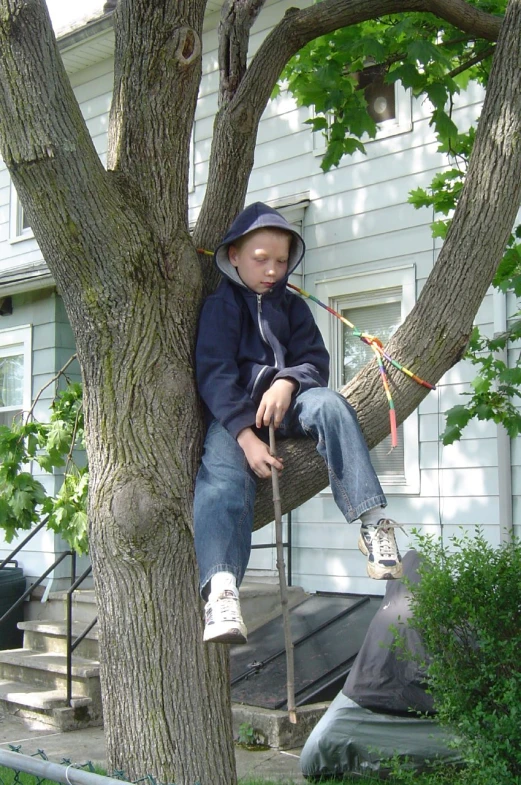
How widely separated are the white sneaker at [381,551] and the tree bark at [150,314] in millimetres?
341

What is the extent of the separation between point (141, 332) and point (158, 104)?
3.10ft

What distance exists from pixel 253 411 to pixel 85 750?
432 centimetres

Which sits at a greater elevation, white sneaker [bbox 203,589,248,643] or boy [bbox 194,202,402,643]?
boy [bbox 194,202,402,643]

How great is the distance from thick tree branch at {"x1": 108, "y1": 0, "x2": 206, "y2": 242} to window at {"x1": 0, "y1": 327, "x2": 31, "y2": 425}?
711cm

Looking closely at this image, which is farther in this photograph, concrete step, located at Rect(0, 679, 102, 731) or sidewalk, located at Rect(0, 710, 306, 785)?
concrete step, located at Rect(0, 679, 102, 731)

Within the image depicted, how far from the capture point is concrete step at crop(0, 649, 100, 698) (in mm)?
7578

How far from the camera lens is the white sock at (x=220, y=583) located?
287cm

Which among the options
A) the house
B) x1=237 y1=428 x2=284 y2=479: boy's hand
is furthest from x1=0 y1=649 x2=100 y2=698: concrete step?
x1=237 y1=428 x2=284 y2=479: boy's hand

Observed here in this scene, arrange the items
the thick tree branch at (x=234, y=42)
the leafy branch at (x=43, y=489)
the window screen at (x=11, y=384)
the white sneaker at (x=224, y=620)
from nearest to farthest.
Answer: the white sneaker at (x=224, y=620)
the thick tree branch at (x=234, y=42)
the leafy branch at (x=43, y=489)
the window screen at (x=11, y=384)

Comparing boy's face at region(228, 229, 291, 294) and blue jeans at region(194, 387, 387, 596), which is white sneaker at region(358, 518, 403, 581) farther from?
boy's face at region(228, 229, 291, 294)

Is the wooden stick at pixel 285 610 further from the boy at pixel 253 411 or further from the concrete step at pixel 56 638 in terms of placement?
the concrete step at pixel 56 638

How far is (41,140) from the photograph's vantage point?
321 cm

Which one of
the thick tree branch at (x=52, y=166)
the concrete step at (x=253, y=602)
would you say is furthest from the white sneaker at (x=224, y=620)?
the concrete step at (x=253, y=602)

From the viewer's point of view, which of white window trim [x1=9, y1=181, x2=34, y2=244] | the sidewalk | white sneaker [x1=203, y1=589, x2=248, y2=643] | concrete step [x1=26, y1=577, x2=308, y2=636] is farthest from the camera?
white window trim [x1=9, y1=181, x2=34, y2=244]
